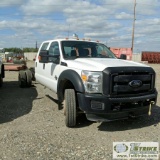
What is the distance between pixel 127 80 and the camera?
4.87 metres

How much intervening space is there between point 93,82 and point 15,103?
3.51 m

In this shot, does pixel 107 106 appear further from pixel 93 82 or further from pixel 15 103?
pixel 15 103

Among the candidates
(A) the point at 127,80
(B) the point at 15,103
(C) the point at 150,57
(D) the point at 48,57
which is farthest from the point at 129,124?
(C) the point at 150,57

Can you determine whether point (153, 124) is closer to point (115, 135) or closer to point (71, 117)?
point (115, 135)

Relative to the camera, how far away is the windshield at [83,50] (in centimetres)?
633

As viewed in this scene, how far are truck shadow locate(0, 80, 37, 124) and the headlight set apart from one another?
7.02 ft

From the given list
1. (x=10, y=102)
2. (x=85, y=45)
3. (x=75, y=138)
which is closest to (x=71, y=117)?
(x=75, y=138)

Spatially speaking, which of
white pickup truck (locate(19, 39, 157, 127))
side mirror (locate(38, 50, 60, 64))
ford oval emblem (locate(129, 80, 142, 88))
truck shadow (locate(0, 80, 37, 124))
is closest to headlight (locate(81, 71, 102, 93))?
white pickup truck (locate(19, 39, 157, 127))

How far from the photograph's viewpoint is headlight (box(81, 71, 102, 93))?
15.8ft

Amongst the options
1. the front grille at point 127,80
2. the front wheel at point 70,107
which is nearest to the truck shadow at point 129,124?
the front wheel at point 70,107

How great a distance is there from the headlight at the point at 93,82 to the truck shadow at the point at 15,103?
7.02 ft

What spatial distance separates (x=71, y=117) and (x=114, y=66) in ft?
4.55

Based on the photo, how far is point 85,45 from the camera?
6.71m

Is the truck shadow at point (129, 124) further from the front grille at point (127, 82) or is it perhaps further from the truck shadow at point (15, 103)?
the truck shadow at point (15, 103)
